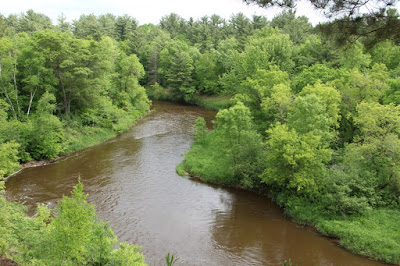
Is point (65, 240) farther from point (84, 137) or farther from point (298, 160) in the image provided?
point (84, 137)

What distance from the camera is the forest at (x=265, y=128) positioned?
14578 mm

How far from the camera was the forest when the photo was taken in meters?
14.6

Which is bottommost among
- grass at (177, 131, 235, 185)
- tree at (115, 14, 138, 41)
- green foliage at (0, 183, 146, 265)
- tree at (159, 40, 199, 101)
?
grass at (177, 131, 235, 185)

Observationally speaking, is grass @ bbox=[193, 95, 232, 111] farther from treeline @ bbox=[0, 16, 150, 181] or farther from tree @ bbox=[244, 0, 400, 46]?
tree @ bbox=[244, 0, 400, 46]

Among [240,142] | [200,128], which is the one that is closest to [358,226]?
[240,142]

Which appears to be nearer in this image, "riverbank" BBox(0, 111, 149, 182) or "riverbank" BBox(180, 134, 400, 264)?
"riverbank" BBox(180, 134, 400, 264)

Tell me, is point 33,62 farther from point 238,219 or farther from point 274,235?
point 274,235

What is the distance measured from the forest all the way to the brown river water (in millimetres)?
1295

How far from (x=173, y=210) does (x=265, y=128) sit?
12.5 m

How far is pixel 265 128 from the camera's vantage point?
29797 millimetres

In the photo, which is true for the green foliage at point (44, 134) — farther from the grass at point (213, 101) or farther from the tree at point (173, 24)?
the tree at point (173, 24)

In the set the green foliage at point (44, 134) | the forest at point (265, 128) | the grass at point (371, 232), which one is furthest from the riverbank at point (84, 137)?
the grass at point (371, 232)

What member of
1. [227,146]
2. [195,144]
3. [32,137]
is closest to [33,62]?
[32,137]

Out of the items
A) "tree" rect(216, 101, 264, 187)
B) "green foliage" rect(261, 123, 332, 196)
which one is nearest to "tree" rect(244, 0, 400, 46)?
"green foliage" rect(261, 123, 332, 196)
